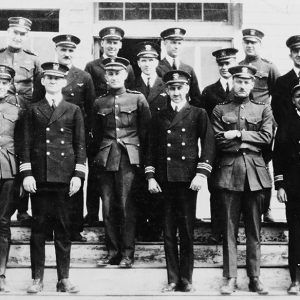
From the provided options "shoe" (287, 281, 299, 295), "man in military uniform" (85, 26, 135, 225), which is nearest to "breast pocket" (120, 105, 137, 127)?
"man in military uniform" (85, 26, 135, 225)

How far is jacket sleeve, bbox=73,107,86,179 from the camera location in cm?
507

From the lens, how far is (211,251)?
5.48 metres

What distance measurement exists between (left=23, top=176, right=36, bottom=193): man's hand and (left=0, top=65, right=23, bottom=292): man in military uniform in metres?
0.20

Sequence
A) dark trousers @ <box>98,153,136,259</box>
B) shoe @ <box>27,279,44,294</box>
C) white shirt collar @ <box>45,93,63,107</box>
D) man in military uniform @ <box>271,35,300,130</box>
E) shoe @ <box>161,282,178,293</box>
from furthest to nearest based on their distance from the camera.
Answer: man in military uniform @ <box>271,35,300,130</box> < dark trousers @ <box>98,153,136,259</box> < white shirt collar @ <box>45,93,63,107</box> < shoe @ <box>161,282,178,293</box> < shoe @ <box>27,279,44,294</box>

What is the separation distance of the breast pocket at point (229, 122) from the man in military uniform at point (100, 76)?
1.28m

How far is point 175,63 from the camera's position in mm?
6082

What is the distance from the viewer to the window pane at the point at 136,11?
26.1 feet

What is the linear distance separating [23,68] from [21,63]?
0.06 meters

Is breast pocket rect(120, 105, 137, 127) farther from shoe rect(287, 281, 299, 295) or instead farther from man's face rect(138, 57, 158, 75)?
shoe rect(287, 281, 299, 295)

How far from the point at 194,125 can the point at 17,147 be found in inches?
60.7

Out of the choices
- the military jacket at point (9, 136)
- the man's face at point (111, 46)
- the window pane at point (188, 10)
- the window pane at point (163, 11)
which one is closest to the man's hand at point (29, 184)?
the military jacket at point (9, 136)

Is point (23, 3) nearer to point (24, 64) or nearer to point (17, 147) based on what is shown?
point (24, 64)

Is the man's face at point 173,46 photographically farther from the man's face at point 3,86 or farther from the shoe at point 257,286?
the shoe at point 257,286

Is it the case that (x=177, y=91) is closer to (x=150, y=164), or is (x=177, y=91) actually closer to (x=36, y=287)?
(x=150, y=164)
